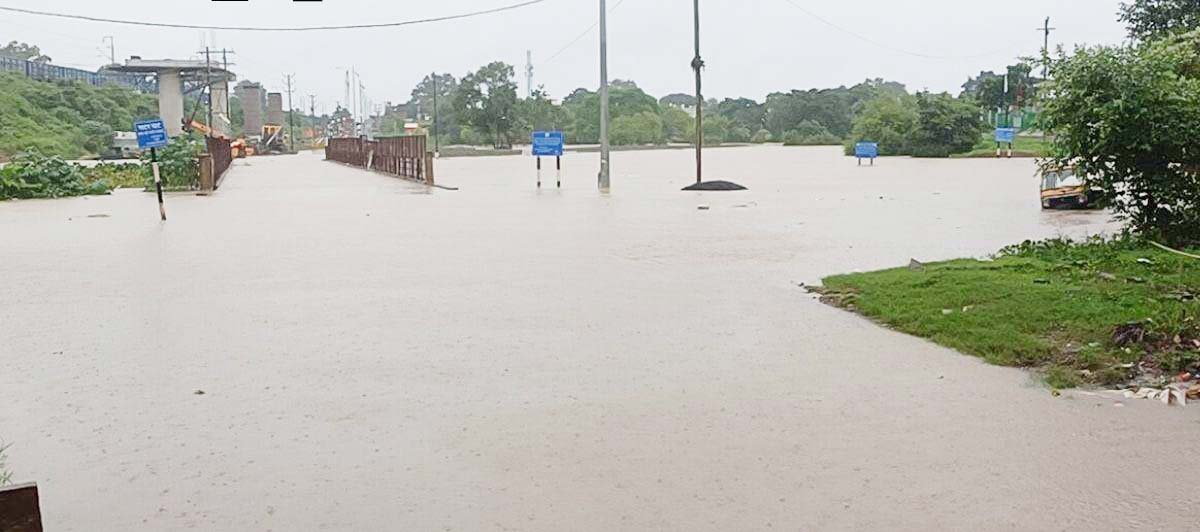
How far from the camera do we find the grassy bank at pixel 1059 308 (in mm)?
6406

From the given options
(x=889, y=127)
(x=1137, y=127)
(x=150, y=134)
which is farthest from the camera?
(x=889, y=127)

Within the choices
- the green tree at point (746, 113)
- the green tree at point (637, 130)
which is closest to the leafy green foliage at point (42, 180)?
the green tree at point (637, 130)

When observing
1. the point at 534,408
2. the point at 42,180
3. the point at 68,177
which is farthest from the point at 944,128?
the point at 534,408

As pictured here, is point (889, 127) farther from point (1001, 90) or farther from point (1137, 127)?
A: point (1137, 127)

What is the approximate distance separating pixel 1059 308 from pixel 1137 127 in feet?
12.5

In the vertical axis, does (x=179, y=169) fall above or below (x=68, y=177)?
above

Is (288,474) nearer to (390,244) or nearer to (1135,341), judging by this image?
(1135,341)

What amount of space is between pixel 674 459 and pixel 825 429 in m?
0.90

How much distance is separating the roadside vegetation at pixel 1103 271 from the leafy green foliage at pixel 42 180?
21.9m

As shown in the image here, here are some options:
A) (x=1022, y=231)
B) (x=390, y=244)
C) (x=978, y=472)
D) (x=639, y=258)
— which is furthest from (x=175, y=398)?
(x=1022, y=231)

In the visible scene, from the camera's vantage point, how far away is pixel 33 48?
107000 mm

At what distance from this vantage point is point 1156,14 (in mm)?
20094

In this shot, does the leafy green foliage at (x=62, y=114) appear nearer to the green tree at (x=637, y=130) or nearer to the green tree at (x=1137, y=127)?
the green tree at (x=637, y=130)

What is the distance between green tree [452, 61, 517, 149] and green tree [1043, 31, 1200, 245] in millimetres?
66555
